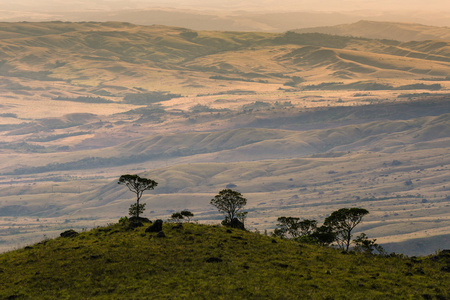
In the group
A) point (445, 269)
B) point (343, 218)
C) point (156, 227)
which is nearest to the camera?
point (445, 269)

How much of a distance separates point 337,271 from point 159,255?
1620cm

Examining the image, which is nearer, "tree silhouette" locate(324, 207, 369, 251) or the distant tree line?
the distant tree line

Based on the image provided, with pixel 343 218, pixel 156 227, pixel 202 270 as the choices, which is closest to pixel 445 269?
pixel 202 270

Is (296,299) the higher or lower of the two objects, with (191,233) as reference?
lower

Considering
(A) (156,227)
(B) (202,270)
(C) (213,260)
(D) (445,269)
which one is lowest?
(D) (445,269)

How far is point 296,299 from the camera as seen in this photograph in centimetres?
4550

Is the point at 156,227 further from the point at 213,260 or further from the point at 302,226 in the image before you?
the point at 302,226

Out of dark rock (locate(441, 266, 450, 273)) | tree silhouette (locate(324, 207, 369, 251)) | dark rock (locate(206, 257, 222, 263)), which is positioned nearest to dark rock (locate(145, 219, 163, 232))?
dark rock (locate(206, 257, 222, 263))

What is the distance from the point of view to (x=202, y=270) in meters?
51.8

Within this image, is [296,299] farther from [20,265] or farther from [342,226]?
[342,226]

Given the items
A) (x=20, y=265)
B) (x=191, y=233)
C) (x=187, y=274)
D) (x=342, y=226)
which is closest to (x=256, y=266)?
(x=187, y=274)

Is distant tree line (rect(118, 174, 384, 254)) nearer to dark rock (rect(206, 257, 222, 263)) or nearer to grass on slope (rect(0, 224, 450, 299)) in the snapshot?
grass on slope (rect(0, 224, 450, 299))

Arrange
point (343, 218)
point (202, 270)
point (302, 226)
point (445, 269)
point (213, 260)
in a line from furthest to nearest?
point (302, 226) < point (343, 218) < point (445, 269) < point (213, 260) < point (202, 270)

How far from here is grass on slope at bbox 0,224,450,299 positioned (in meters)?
47.3
